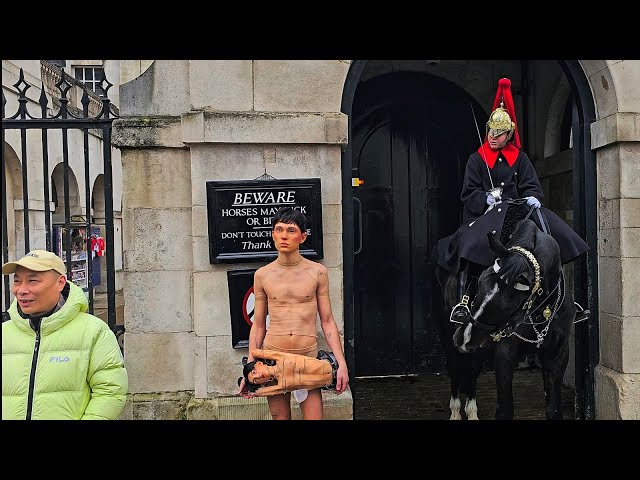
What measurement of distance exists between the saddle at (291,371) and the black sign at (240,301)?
1.09 meters

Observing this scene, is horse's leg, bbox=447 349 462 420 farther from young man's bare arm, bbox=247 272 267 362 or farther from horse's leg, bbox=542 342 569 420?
young man's bare arm, bbox=247 272 267 362

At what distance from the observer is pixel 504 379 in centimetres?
420

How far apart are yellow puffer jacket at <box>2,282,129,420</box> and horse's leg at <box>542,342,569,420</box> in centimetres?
314

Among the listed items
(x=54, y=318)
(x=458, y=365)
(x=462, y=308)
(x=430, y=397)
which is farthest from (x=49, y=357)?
(x=430, y=397)

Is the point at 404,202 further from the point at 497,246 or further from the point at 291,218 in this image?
the point at 291,218

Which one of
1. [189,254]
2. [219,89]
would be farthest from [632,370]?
[219,89]

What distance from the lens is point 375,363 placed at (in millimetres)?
7293

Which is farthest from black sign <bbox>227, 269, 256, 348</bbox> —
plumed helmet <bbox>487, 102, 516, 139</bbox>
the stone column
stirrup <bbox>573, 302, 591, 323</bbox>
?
the stone column

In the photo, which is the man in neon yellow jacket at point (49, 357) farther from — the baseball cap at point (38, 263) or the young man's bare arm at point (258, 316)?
the young man's bare arm at point (258, 316)

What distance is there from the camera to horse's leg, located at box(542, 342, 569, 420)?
14.3 ft

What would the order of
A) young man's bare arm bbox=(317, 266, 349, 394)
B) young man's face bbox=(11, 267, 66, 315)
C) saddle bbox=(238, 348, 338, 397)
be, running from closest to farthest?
1. young man's face bbox=(11, 267, 66, 315)
2. saddle bbox=(238, 348, 338, 397)
3. young man's bare arm bbox=(317, 266, 349, 394)

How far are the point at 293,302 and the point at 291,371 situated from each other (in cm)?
42

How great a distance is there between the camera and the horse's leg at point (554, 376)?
437 centimetres
